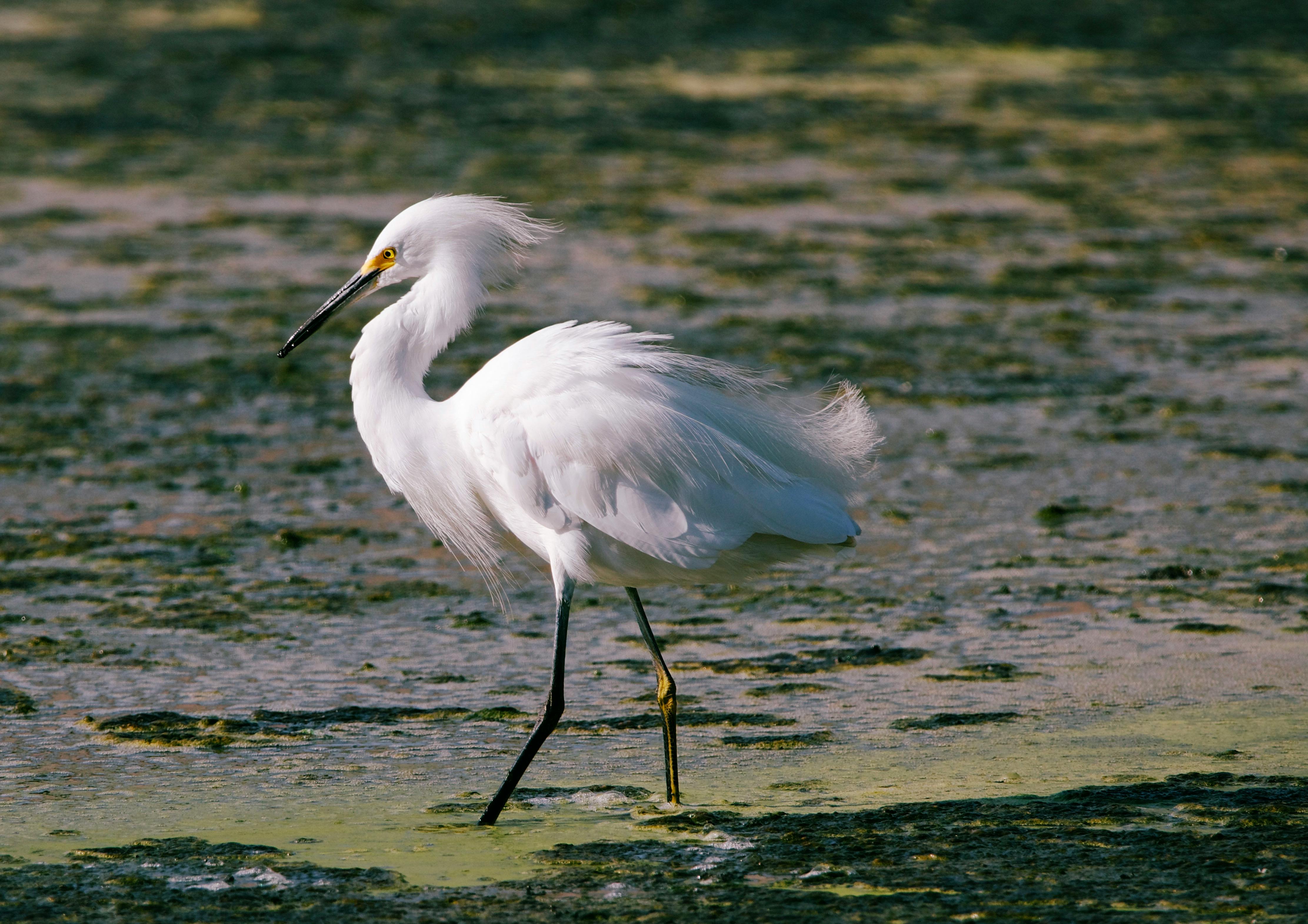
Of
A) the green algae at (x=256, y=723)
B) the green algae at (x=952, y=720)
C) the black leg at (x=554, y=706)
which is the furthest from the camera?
the green algae at (x=952, y=720)

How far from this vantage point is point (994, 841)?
3.75m

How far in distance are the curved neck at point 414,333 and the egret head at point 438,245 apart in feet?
0.13

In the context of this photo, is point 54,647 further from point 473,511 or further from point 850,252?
point 850,252

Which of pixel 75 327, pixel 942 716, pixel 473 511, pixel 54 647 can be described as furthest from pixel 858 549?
pixel 75 327

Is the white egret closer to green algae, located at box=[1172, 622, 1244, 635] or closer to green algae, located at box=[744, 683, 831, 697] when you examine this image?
green algae, located at box=[744, 683, 831, 697]

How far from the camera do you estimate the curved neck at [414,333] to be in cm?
430

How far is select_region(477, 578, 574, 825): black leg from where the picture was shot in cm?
398

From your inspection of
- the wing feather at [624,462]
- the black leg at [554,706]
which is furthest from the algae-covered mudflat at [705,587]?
the wing feather at [624,462]

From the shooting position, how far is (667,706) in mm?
4160

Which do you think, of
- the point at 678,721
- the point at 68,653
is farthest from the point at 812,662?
the point at 68,653

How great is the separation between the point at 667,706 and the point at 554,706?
0.86 ft

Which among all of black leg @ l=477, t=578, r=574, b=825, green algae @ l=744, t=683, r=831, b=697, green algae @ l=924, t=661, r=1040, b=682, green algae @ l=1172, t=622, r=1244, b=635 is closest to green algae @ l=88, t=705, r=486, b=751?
black leg @ l=477, t=578, r=574, b=825

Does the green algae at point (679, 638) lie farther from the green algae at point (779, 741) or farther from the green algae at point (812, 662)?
the green algae at point (779, 741)

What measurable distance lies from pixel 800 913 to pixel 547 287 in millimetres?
6080
